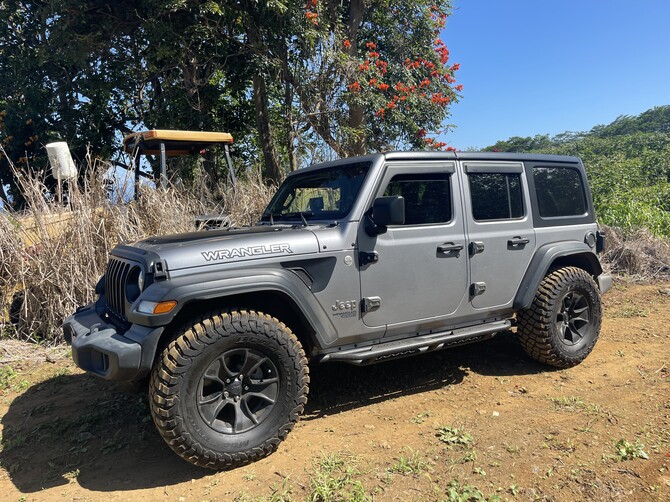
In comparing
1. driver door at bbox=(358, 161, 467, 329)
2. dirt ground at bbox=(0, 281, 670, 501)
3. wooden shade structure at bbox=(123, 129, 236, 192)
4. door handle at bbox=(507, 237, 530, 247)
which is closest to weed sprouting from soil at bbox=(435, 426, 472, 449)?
dirt ground at bbox=(0, 281, 670, 501)

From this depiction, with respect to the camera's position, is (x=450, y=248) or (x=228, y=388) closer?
(x=228, y=388)

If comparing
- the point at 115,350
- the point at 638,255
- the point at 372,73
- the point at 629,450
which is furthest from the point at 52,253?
the point at 638,255

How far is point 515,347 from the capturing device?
16.0 feet

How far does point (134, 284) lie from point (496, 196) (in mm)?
2893

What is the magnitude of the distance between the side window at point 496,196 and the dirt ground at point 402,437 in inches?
57.1

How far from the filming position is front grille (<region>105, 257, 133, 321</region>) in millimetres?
2977

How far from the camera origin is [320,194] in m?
3.72

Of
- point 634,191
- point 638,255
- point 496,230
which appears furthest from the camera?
point 634,191

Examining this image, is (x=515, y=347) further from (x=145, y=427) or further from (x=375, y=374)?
(x=145, y=427)

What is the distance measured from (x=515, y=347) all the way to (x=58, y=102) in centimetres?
1224

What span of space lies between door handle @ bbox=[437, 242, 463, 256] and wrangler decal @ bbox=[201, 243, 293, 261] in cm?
121

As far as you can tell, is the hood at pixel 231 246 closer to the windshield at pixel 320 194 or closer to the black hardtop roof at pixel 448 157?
the windshield at pixel 320 194

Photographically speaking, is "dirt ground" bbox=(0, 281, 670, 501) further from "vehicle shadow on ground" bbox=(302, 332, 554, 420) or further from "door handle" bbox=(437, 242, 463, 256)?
"door handle" bbox=(437, 242, 463, 256)

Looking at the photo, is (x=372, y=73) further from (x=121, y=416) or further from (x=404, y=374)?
(x=121, y=416)
